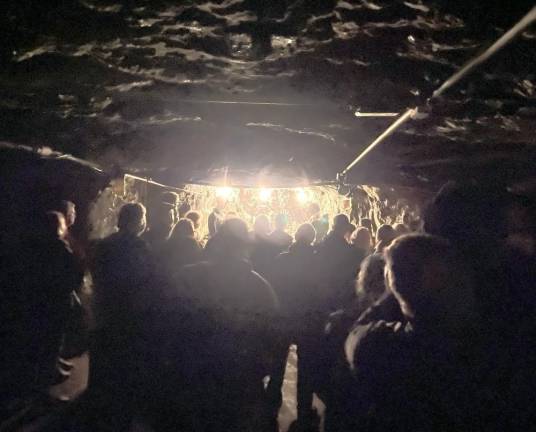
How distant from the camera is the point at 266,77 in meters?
2.64

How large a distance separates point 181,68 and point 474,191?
7.87 ft

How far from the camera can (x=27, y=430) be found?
366 centimetres

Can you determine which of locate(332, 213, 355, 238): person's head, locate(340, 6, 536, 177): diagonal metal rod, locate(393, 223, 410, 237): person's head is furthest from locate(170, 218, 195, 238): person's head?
locate(340, 6, 536, 177): diagonal metal rod

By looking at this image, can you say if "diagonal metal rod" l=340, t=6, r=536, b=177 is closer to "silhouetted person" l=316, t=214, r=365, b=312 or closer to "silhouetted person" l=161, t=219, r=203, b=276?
"silhouetted person" l=316, t=214, r=365, b=312

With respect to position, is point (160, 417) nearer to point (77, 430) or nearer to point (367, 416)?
point (77, 430)

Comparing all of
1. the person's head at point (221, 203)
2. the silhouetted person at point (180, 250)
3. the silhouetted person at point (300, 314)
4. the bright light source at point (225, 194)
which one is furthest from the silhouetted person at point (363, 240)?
the person's head at point (221, 203)

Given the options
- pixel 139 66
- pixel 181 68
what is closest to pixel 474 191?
pixel 181 68

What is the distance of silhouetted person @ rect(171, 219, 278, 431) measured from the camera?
2803 mm

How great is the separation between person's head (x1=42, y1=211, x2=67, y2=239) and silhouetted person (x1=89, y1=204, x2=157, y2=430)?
26.0 inches

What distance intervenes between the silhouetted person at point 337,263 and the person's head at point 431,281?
2.35m

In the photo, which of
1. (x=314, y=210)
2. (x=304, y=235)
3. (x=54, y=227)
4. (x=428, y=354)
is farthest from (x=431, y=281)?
(x=314, y=210)

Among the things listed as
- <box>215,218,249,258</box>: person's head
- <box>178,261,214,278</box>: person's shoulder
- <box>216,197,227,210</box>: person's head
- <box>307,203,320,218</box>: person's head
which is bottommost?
<box>307,203,320,218</box>: person's head

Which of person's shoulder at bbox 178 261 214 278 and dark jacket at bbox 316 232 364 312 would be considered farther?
dark jacket at bbox 316 232 364 312

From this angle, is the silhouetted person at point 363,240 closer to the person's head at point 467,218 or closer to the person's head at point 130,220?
the person's head at point 467,218
